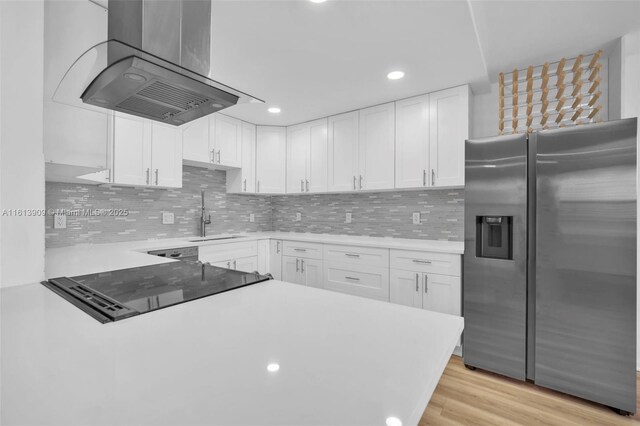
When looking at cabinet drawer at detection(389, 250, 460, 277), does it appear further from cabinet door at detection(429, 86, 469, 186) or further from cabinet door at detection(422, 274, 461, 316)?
cabinet door at detection(429, 86, 469, 186)

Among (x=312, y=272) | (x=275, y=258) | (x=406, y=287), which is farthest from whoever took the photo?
(x=275, y=258)

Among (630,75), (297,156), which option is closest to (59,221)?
(297,156)

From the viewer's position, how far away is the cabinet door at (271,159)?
12.3 ft

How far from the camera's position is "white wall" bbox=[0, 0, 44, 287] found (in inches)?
44.0

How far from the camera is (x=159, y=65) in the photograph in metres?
0.85

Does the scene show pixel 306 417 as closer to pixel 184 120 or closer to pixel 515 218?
pixel 184 120

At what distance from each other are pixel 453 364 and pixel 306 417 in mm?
2371

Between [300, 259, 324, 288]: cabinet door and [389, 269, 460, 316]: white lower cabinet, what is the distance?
2.61 ft

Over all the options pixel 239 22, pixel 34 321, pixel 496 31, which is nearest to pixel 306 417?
pixel 34 321

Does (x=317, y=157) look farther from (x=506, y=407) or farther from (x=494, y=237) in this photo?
(x=506, y=407)

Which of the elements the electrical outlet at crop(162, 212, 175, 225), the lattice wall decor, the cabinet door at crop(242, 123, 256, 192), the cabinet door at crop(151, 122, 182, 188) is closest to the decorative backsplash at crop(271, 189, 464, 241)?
the cabinet door at crop(242, 123, 256, 192)

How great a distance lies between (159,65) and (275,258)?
285cm

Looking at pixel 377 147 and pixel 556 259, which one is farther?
pixel 377 147

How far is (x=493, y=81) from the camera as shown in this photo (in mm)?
2744
